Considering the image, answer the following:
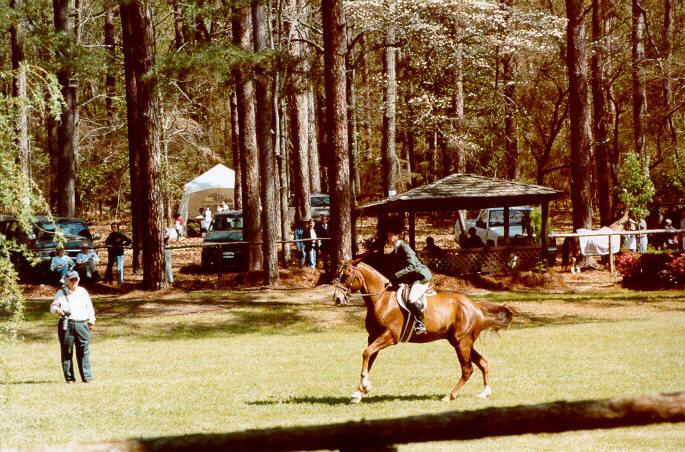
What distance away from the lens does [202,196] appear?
5722cm

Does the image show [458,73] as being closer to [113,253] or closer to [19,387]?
[113,253]

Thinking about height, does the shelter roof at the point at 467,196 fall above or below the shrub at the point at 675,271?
above

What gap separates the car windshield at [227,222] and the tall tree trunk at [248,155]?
4.10 metres

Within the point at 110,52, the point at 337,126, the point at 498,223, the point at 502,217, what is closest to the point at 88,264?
the point at 337,126

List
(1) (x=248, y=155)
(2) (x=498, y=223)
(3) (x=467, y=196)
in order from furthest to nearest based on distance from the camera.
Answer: (2) (x=498, y=223) → (1) (x=248, y=155) → (3) (x=467, y=196)

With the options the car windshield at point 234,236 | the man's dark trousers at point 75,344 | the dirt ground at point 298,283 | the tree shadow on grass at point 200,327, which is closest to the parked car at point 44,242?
the dirt ground at point 298,283

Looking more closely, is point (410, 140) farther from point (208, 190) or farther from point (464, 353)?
point (464, 353)

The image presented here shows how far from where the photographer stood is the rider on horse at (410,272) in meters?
12.6

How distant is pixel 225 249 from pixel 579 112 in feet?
45.7

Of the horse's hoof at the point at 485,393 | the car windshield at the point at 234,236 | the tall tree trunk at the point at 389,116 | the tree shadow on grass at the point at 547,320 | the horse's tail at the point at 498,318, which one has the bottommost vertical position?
the tree shadow on grass at the point at 547,320

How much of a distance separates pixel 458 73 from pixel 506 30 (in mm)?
3136

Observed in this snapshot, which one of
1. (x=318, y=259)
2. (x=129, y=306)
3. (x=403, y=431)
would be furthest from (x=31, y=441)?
(x=318, y=259)

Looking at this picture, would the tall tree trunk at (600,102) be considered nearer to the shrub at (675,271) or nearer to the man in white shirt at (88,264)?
the shrub at (675,271)

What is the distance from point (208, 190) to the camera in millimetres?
54688
